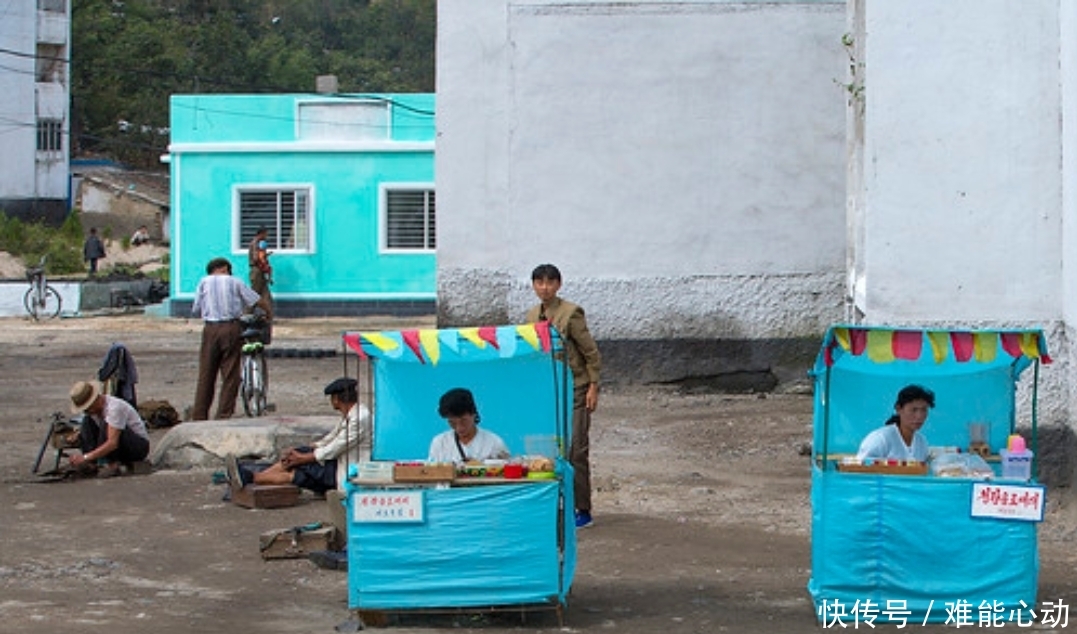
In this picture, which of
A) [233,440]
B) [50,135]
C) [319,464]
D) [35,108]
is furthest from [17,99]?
[319,464]

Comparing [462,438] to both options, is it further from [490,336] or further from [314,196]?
[314,196]

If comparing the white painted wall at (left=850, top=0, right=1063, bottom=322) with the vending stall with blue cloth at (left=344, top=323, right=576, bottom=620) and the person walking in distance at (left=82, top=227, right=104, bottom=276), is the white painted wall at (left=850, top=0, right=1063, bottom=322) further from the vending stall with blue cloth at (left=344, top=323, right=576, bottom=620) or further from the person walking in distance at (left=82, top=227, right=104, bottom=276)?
the person walking in distance at (left=82, top=227, right=104, bottom=276)

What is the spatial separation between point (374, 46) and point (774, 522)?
7410 cm

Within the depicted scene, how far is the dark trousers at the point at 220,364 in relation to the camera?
54.2 ft

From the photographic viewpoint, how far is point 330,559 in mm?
9961

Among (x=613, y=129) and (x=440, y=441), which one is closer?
(x=440, y=441)

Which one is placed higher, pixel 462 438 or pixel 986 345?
pixel 986 345

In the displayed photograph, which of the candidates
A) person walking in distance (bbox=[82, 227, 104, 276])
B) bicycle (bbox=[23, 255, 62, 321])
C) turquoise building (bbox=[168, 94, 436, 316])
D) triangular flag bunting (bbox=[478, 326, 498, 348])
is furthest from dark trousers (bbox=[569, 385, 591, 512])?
person walking in distance (bbox=[82, 227, 104, 276])

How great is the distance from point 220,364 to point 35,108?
4171 cm

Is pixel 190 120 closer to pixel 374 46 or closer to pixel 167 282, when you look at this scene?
pixel 167 282

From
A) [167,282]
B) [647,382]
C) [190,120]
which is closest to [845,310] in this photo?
[647,382]

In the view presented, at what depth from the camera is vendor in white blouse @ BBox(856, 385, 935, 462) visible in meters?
8.68

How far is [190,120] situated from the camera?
35219 millimetres

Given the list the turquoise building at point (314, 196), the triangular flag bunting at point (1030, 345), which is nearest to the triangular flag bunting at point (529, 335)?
the triangular flag bunting at point (1030, 345)
